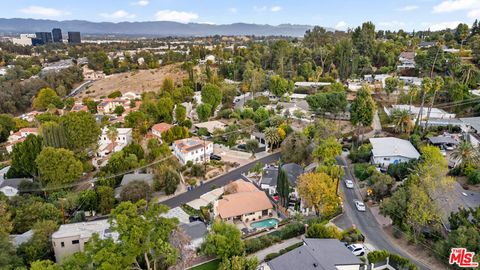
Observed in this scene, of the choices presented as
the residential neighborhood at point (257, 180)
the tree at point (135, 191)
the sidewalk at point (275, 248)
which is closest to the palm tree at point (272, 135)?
the residential neighborhood at point (257, 180)

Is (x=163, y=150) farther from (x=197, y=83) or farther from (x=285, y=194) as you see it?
(x=197, y=83)

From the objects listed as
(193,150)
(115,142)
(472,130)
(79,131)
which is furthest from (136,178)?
(472,130)

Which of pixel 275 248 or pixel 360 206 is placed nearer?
pixel 275 248

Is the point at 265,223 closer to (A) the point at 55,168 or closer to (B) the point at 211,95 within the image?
(A) the point at 55,168

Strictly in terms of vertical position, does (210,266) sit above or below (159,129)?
below

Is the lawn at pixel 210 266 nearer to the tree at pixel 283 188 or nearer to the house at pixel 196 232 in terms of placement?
the house at pixel 196 232

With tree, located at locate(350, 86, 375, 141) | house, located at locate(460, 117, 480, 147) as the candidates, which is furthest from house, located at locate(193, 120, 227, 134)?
house, located at locate(460, 117, 480, 147)

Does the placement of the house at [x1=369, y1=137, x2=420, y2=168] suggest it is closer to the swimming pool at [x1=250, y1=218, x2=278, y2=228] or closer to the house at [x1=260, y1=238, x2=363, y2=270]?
the swimming pool at [x1=250, y1=218, x2=278, y2=228]
